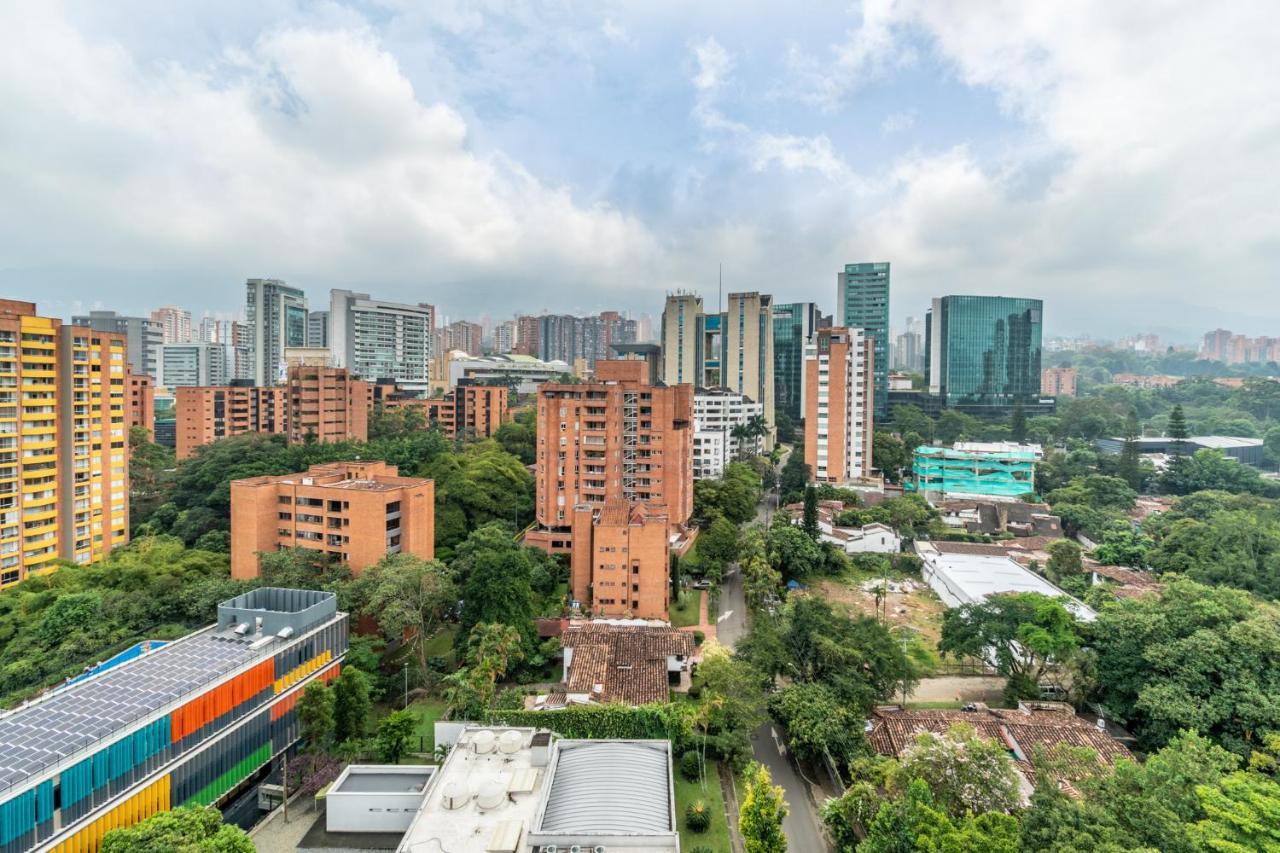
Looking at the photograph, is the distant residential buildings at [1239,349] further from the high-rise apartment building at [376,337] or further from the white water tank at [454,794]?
the white water tank at [454,794]

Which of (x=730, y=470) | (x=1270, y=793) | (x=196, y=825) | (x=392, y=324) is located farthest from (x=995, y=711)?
(x=392, y=324)

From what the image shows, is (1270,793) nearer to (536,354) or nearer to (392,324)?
(392,324)

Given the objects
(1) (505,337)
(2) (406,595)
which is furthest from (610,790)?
(1) (505,337)

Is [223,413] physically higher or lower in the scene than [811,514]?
higher

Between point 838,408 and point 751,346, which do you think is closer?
point 838,408

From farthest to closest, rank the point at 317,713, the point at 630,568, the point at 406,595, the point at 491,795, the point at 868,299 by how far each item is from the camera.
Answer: the point at 868,299
the point at 630,568
the point at 406,595
the point at 317,713
the point at 491,795

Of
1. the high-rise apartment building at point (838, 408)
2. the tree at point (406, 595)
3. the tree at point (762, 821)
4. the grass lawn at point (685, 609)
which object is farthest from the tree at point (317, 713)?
the high-rise apartment building at point (838, 408)

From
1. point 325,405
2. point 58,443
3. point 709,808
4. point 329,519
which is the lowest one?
point 709,808

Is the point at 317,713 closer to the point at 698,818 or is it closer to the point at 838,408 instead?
the point at 698,818
